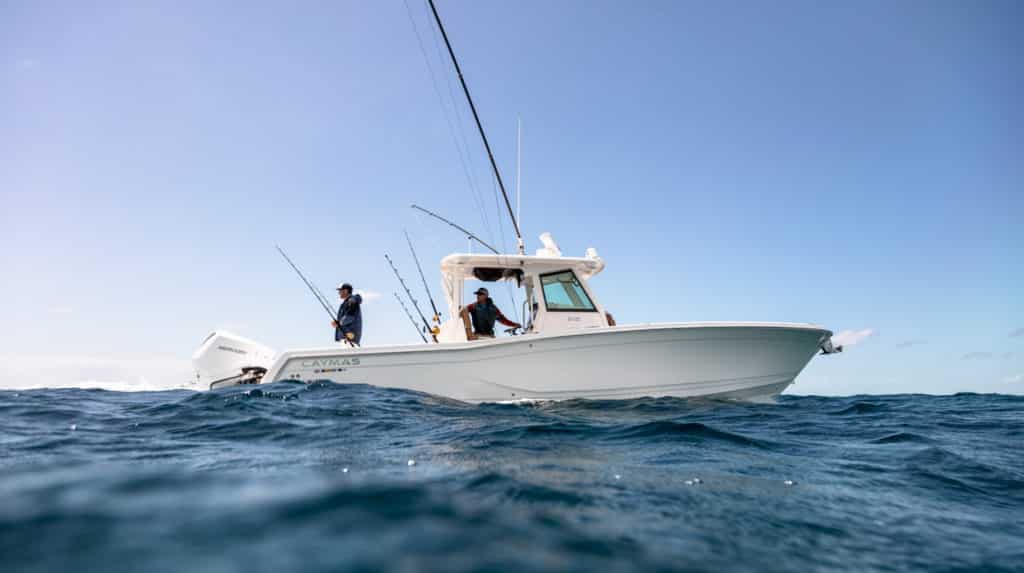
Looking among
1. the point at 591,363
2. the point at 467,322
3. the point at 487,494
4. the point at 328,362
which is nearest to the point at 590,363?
the point at 591,363

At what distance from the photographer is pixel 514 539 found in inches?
61.0

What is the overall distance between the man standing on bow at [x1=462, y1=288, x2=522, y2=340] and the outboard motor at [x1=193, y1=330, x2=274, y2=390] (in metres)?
3.84

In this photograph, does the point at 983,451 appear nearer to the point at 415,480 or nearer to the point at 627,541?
the point at 627,541

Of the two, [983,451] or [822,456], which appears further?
[983,451]

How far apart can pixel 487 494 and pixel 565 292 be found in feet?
20.8

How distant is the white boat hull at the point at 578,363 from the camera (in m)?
7.04

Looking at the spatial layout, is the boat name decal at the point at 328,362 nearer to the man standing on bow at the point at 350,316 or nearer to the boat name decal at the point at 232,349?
the man standing on bow at the point at 350,316

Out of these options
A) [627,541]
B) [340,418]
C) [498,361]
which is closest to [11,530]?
[627,541]

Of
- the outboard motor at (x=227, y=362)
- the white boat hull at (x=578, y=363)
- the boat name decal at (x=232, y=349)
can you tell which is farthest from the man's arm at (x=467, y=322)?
the boat name decal at (x=232, y=349)

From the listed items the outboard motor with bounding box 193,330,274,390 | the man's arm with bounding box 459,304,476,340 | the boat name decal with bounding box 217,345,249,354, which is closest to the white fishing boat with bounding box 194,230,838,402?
the man's arm with bounding box 459,304,476,340

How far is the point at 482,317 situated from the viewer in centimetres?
816

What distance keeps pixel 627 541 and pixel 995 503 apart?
281cm

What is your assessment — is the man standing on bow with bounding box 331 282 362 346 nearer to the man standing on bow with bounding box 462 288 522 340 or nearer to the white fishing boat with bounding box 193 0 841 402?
the white fishing boat with bounding box 193 0 841 402

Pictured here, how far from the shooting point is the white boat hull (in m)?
7.04
